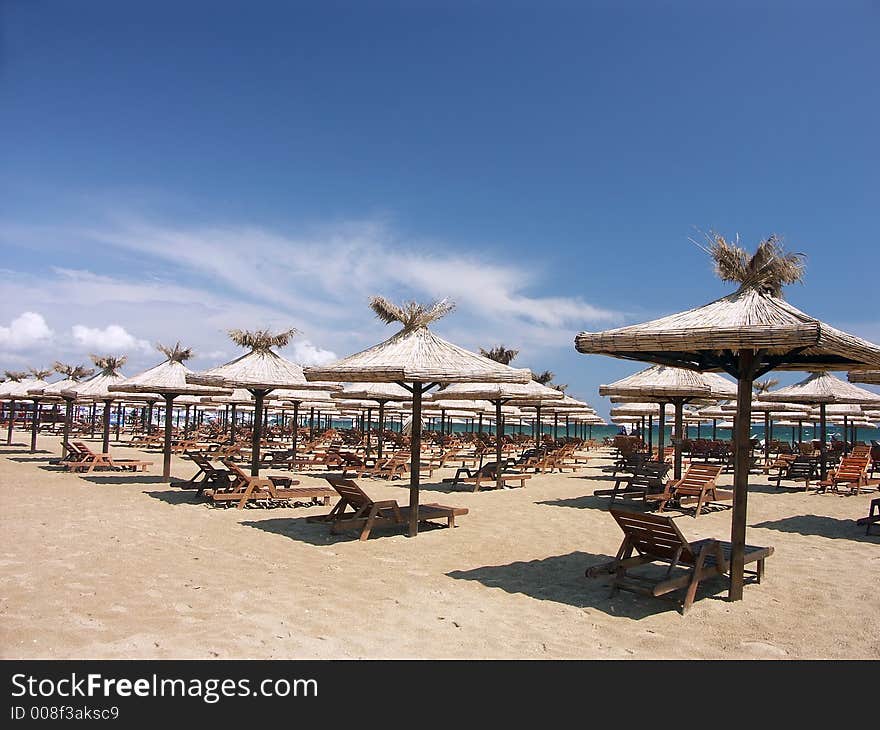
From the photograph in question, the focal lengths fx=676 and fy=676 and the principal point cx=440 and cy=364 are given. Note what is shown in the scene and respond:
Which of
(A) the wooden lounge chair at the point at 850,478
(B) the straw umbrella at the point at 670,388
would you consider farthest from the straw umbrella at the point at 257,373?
(A) the wooden lounge chair at the point at 850,478

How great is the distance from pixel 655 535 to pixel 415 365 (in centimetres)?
423

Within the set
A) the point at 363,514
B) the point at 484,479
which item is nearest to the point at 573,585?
the point at 363,514

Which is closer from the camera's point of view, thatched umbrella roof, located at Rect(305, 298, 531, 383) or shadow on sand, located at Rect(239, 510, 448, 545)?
shadow on sand, located at Rect(239, 510, 448, 545)

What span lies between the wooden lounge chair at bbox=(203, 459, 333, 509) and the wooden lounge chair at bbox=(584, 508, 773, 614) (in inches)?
249

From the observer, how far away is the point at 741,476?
233 inches

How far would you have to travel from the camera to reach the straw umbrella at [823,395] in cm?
1662

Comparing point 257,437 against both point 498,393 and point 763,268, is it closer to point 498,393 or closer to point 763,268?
point 498,393

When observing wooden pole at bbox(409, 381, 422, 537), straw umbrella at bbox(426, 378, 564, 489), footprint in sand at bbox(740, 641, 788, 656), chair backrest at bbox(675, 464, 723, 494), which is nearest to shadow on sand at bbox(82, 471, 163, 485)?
straw umbrella at bbox(426, 378, 564, 489)

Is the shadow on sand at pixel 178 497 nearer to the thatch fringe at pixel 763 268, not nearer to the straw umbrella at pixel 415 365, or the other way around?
the straw umbrella at pixel 415 365

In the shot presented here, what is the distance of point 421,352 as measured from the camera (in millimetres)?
9523

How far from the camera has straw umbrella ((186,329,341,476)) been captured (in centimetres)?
1202

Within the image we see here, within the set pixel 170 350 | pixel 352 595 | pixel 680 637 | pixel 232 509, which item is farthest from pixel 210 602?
pixel 170 350

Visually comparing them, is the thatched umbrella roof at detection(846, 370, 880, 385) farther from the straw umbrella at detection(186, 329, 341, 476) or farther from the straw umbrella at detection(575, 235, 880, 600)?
the straw umbrella at detection(186, 329, 341, 476)

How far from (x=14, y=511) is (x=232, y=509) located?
3081mm
